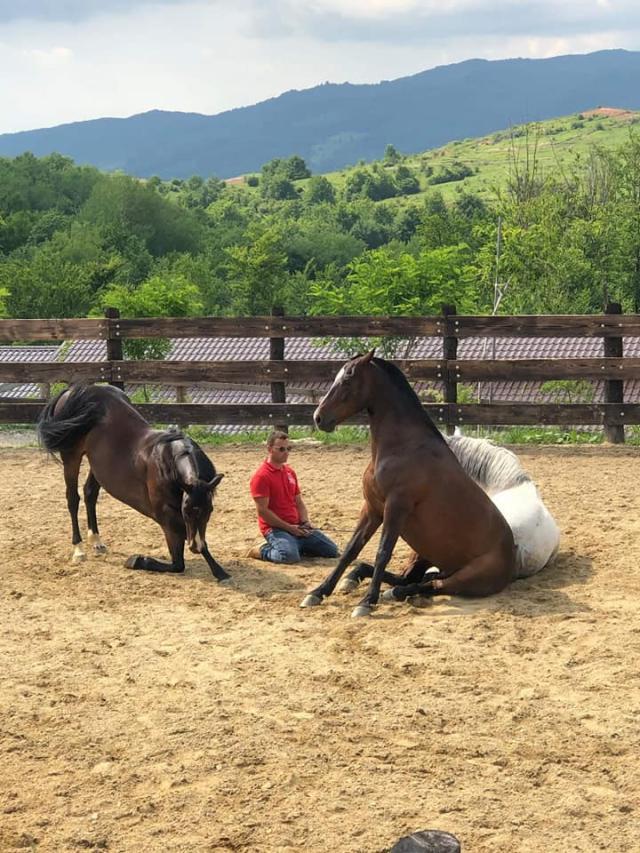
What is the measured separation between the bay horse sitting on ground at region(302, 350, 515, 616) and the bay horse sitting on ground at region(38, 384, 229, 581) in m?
0.82

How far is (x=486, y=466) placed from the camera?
7.16m

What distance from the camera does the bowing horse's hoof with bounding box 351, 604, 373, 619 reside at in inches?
235

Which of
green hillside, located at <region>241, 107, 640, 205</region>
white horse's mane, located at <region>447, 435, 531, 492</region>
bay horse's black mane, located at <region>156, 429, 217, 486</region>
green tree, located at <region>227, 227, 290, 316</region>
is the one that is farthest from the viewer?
green hillside, located at <region>241, 107, 640, 205</region>

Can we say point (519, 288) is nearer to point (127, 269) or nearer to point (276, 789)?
point (127, 269)

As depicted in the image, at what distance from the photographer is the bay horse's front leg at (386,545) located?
614 centimetres

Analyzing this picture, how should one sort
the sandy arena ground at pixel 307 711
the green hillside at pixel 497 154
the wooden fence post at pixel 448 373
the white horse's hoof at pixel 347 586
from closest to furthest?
the sandy arena ground at pixel 307 711 < the white horse's hoof at pixel 347 586 < the wooden fence post at pixel 448 373 < the green hillside at pixel 497 154

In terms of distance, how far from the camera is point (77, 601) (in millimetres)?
6391

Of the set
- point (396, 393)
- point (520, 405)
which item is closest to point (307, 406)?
point (520, 405)

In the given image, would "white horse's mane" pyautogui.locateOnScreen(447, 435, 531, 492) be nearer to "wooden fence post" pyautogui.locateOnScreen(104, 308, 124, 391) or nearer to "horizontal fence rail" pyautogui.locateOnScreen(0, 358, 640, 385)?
"horizontal fence rail" pyautogui.locateOnScreen(0, 358, 640, 385)

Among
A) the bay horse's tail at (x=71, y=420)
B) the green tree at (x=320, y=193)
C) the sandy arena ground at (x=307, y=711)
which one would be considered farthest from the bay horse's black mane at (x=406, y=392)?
the green tree at (x=320, y=193)

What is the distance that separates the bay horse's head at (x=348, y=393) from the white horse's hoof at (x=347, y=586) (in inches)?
34.6

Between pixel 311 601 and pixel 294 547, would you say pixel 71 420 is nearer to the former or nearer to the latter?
pixel 294 547

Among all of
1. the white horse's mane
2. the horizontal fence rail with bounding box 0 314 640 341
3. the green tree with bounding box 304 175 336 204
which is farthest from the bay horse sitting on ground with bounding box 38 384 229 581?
the green tree with bounding box 304 175 336 204

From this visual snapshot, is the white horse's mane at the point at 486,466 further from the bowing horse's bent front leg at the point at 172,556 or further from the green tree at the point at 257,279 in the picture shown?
the green tree at the point at 257,279
